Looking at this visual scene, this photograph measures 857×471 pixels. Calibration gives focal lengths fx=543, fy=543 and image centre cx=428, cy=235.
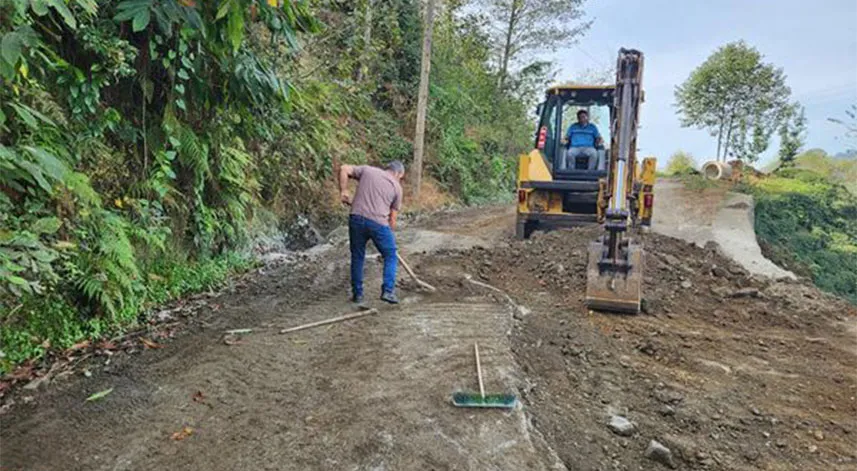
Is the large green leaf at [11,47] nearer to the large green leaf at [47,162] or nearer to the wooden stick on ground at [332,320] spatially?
the large green leaf at [47,162]

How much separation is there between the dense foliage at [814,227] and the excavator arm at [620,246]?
327 inches

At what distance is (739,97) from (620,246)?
25.0 metres

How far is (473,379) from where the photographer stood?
139 inches

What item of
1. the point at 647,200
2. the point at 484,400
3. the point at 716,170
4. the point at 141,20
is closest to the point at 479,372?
the point at 484,400

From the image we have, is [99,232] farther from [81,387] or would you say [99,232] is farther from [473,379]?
[473,379]

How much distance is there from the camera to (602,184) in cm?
738

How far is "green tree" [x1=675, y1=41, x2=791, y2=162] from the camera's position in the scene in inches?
971

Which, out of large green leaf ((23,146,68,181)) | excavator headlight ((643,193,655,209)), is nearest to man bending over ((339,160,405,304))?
large green leaf ((23,146,68,181))

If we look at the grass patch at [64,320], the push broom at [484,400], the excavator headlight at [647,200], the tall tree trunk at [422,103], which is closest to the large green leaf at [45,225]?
the grass patch at [64,320]

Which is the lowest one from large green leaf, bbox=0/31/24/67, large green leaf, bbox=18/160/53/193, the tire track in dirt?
the tire track in dirt

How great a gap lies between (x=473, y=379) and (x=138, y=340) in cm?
274

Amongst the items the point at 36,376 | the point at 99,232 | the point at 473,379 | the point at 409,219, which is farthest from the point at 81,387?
the point at 409,219

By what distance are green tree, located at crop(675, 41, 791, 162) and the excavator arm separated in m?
22.1

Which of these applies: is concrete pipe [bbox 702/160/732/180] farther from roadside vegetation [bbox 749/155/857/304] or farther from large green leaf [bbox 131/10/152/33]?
large green leaf [bbox 131/10/152/33]
